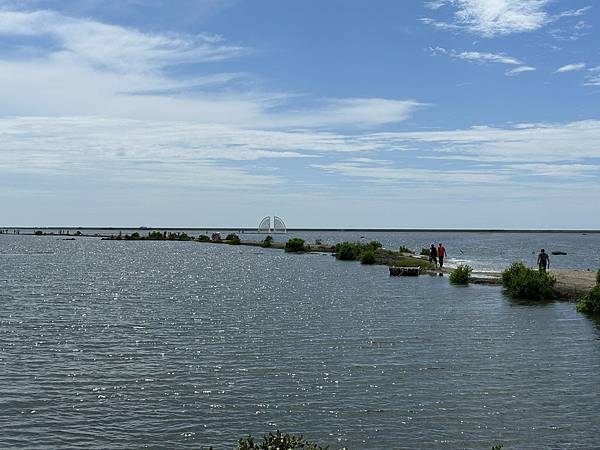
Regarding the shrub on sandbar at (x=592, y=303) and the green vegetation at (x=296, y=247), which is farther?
the green vegetation at (x=296, y=247)

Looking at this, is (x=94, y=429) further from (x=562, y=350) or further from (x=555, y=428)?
(x=562, y=350)

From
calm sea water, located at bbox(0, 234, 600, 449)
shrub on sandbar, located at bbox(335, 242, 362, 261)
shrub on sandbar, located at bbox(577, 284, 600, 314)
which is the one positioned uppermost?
shrub on sandbar, located at bbox(335, 242, 362, 261)

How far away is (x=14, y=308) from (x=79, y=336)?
13.6 meters

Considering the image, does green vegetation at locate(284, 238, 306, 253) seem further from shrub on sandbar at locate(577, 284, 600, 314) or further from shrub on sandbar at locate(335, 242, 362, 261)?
shrub on sandbar at locate(577, 284, 600, 314)

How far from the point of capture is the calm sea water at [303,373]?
17.1 m

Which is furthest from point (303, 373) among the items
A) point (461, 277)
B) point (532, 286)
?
point (461, 277)

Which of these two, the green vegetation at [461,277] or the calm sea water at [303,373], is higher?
the green vegetation at [461,277]

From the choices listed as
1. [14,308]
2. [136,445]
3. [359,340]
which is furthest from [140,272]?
[136,445]

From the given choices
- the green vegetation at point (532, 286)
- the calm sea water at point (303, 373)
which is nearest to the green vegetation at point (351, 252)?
the green vegetation at point (532, 286)

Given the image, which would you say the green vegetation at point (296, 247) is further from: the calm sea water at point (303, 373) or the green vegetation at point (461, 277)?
the calm sea water at point (303, 373)

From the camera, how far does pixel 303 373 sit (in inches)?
914

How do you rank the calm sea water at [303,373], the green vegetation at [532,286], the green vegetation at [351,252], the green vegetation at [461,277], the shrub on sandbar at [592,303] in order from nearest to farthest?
the calm sea water at [303,373]
the shrub on sandbar at [592,303]
the green vegetation at [532,286]
the green vegetation at [461,277]
the green vegetation at [351,252]

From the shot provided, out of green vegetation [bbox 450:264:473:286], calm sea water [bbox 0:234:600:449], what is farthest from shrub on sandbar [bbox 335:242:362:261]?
calm sea water [bbox 0:234:600:449]

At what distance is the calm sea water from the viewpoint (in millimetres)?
17125
